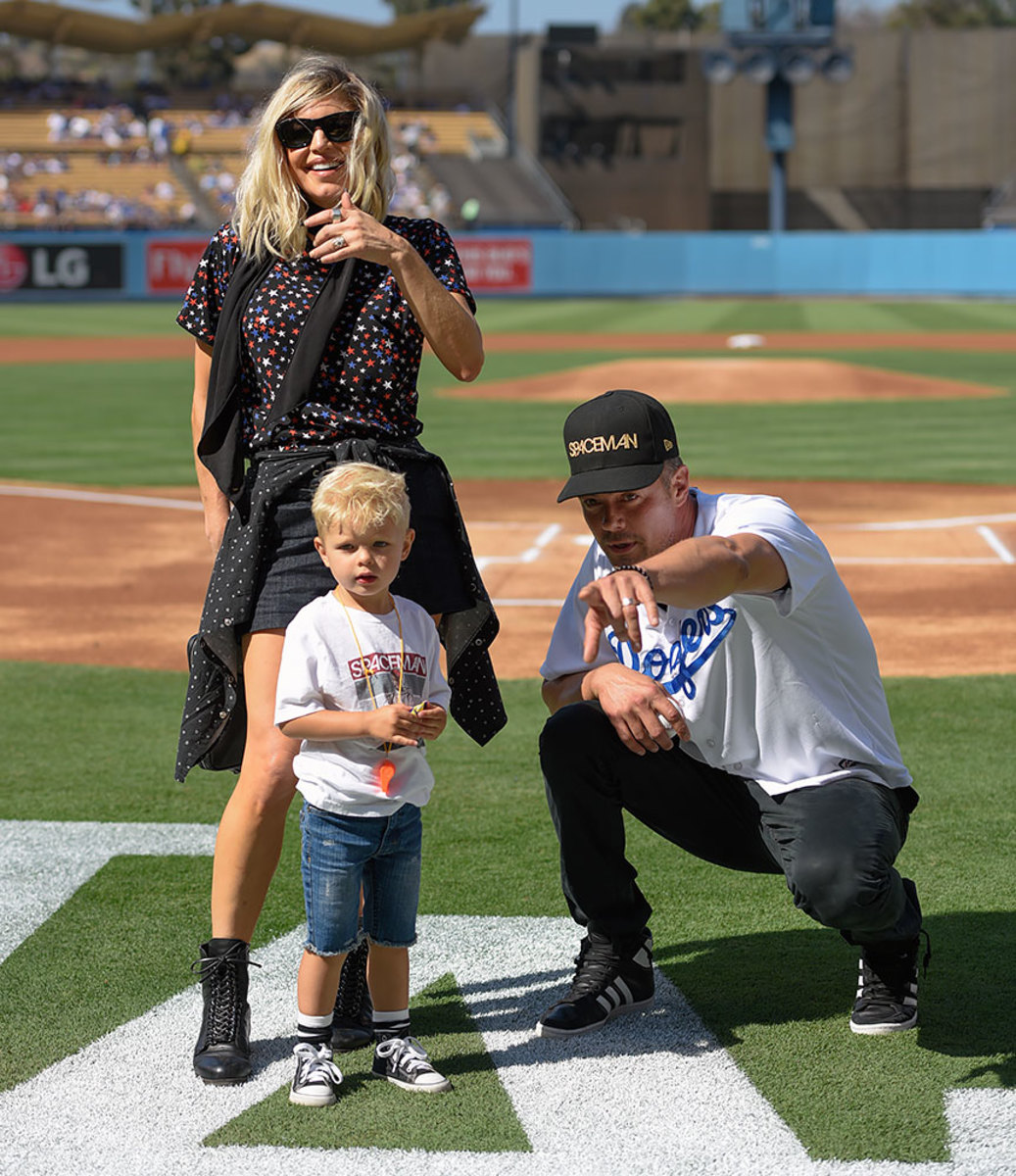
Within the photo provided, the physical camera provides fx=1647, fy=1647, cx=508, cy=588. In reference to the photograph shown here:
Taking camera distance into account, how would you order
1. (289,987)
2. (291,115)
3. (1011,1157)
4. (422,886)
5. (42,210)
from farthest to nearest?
(42,210)
(422,886)
(289,987)
(291,115)
(1011,1157)

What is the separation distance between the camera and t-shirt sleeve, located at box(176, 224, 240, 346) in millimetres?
3949

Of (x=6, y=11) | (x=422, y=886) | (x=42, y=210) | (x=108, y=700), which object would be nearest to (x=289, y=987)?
(x=422, y=886)

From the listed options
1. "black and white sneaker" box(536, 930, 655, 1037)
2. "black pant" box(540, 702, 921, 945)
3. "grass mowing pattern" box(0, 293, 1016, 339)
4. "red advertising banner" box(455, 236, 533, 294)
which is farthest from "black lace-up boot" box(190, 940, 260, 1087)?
"red advertising banner" box(455, 236, 533, 294)

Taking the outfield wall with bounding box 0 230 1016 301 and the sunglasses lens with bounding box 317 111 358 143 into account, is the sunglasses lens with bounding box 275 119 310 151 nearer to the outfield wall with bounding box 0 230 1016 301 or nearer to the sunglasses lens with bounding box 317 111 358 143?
the sunglasses lens with bounding box 317 111 358 143

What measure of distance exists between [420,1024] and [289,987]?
15.8 inches

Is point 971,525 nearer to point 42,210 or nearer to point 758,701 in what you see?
point 758,701

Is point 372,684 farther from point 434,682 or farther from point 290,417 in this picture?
point 290,417

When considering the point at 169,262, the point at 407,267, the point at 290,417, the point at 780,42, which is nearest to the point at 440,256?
the point at 407,267

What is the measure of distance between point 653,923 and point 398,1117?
1.39 metres

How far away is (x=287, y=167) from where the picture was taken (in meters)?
3.85

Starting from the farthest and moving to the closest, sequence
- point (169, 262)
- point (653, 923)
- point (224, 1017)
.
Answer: point (169, 262) → point (653, 923) → point (224, 1017)

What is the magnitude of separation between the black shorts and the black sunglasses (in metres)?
0.77

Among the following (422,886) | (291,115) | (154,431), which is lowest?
(154,431)

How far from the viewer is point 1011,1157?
327cm
